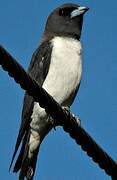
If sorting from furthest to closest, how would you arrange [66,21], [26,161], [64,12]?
[64,12] → [66,21] → [26,161]

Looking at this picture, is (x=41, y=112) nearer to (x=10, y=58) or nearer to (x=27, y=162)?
(x=27, y=162)

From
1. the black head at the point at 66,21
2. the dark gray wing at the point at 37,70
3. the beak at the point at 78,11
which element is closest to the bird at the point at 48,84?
the dark gray wing at the point at 37,70

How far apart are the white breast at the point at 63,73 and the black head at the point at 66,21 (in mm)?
745

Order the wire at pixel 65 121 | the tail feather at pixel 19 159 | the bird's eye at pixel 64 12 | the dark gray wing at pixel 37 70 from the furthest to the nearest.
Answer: the bird's eye at pixel 64 12, the dark gray wing at pixel 37 70, the tail feather at pixel 19 159, the wire at pixel 65 121

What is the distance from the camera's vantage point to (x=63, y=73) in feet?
22.6

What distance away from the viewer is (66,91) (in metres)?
6.99

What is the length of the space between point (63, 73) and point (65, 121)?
9.96 feet

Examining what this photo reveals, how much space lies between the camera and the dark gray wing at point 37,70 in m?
6.88

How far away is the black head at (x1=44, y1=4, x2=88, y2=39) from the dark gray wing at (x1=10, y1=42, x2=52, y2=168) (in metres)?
0.57

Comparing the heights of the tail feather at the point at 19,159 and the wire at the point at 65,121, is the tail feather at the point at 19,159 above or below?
above

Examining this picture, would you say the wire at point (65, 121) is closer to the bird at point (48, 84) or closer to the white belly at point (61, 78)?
the bird at point (48, 84)

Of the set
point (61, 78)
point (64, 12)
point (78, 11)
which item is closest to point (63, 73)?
point (61, 78)

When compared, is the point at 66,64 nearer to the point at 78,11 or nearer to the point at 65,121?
the point at 78,11

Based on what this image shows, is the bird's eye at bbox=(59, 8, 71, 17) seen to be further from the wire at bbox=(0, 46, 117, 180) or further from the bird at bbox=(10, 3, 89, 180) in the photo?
the wire at bbox=(0, 46, 117, 180)
